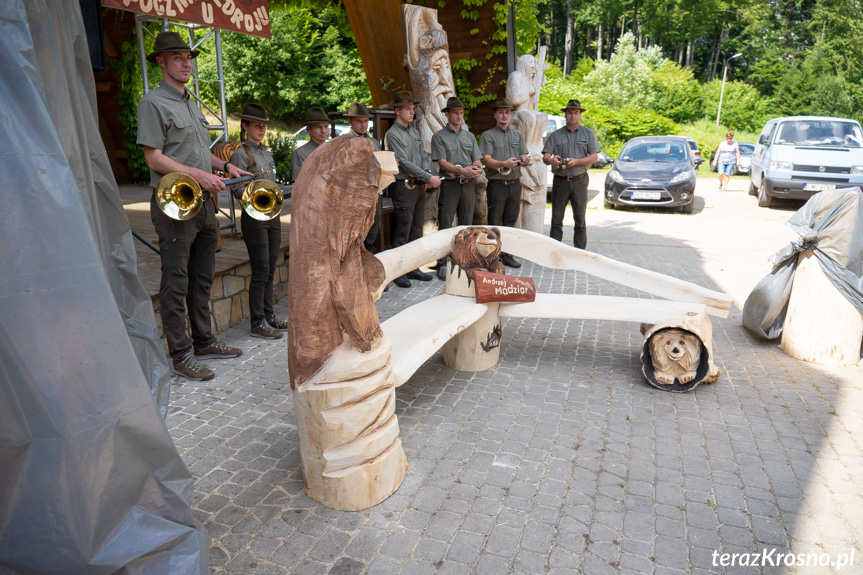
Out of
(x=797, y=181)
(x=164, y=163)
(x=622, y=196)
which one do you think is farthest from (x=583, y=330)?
(x=797, y=181)

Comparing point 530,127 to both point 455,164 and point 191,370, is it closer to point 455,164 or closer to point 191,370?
point 455,164

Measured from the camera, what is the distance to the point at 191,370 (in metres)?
4.14

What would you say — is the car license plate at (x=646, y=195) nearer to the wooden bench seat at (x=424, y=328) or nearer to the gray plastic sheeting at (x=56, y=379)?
the wooden bench seat at (x=424, y=328)

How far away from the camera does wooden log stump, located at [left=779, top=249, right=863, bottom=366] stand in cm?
442

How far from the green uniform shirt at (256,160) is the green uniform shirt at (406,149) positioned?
1580mm

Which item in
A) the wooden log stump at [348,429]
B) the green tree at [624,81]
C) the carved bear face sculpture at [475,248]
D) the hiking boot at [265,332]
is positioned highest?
the green tree at [624,81]

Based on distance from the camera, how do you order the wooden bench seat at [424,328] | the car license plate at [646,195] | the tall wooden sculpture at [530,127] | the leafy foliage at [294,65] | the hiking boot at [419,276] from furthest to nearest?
1. the leafy foliage at [294,65]
2. the car license plate at [646,195]
3. the tall wooden sculpture at [530,127]
4. the hiking boot at [419,276]
5. the wooden bench seat at [424,328]

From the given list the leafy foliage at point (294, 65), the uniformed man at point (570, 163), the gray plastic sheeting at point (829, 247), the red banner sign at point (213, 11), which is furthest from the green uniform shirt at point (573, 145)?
the leafy foliage at point (294, 65)

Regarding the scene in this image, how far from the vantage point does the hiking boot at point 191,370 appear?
4.12 meters

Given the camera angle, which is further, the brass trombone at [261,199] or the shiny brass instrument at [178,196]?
the brass trombone at [261,199]

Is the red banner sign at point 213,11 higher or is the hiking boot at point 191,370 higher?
the red banner sign at point 213,11

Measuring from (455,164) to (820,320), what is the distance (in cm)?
397

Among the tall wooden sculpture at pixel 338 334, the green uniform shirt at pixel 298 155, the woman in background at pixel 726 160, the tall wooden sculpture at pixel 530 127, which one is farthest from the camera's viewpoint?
the woman in background at pixel 726 160

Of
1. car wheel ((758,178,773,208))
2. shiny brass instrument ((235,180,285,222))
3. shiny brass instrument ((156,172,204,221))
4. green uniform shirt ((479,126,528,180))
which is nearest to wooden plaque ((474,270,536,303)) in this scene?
shiny brass instrument ((235,180,285,222))
